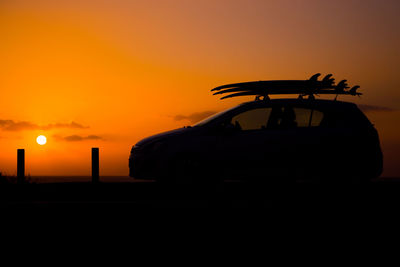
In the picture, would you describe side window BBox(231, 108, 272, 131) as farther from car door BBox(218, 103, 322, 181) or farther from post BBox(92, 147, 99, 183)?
post BBox(92, 147, 99, 183)

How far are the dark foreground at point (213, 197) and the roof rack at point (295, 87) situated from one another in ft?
6.48

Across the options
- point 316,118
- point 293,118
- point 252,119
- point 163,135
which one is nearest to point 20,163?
point 163,135

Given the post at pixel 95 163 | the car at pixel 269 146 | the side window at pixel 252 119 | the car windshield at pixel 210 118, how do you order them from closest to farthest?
the car at pixel 269 146 → the side window at pixel 252 119 → the car windshield at pixel 210 118 → the post at pixel 95 163

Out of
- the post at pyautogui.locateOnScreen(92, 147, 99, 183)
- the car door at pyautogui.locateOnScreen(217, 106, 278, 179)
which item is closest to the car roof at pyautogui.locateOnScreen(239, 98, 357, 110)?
the car door at pyautogui.locateOnScreen(217, 106, 278, 179)

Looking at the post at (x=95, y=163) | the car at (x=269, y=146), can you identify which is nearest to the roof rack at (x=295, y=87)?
the car at (x=269, y=146)

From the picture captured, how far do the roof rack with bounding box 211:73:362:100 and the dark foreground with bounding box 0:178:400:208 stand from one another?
1.97 metres

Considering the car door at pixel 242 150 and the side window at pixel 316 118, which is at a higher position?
the side window at pixel 316 118

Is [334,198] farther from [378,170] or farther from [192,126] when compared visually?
[192,126]

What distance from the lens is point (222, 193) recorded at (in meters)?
12.1

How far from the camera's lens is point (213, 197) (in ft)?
35.8

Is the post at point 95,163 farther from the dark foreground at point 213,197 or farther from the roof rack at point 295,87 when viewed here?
the roof rack at point 295,87

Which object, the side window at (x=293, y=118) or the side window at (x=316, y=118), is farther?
the side window at (x=316, y=118)

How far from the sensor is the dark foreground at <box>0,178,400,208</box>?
952 centimetres

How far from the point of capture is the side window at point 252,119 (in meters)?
Answer: 12.7
